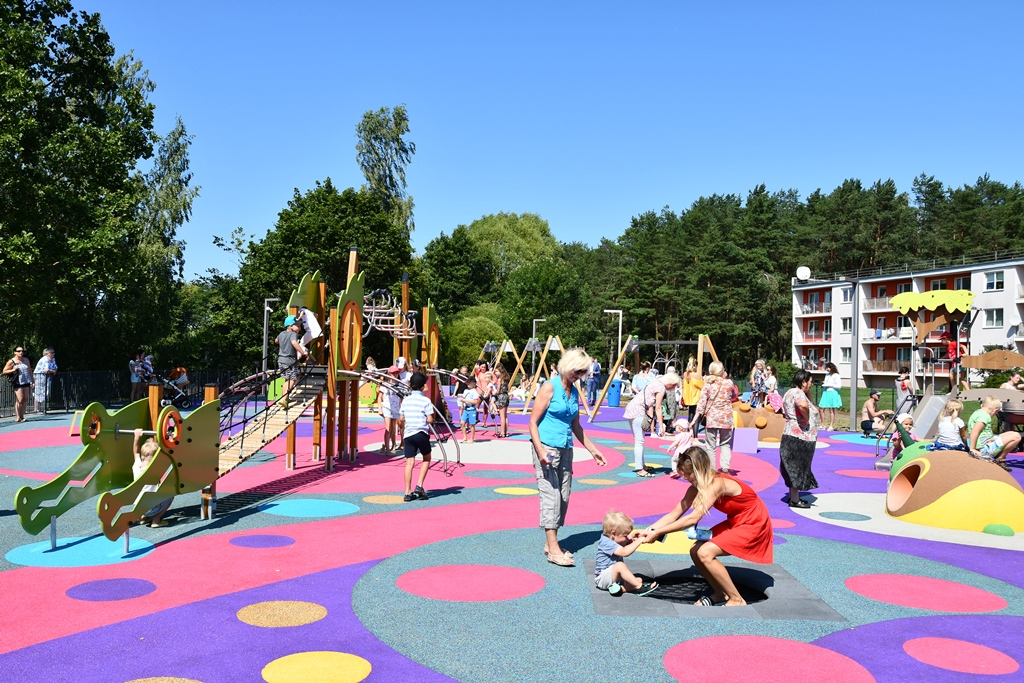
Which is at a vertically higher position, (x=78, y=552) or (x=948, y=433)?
(x=948, y=433)

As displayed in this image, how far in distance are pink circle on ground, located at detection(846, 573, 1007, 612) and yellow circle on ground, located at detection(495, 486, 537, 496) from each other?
16.6ft

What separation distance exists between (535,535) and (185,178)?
4116cm

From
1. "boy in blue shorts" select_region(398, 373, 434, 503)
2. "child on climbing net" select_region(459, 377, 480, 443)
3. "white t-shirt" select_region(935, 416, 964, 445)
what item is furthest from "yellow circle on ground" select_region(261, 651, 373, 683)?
"child on climbing net" select_region(459, 377, 480, 443)

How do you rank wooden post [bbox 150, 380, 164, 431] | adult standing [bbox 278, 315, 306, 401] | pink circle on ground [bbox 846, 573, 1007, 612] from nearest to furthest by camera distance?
pink circle on ground [bbox 846, 573, 1007, 612] < wooden post [bbox 150, 380, 164, 431] < adult standing [bbox 278, 315, 306, 401]

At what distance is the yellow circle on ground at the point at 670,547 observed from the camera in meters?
7.91

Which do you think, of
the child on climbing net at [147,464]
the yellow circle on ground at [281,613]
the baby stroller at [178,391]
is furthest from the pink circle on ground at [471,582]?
the baby stroller at [178,391]

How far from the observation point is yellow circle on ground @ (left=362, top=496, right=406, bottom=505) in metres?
10.4

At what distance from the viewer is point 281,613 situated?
5762 millimetres

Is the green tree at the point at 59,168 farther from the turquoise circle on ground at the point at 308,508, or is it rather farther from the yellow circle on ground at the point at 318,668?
the yellow circle on ground at the point at 318,668

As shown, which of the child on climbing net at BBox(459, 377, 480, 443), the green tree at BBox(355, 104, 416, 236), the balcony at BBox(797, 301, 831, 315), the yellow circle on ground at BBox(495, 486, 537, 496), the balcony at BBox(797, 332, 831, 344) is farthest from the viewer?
the balcony at BBox(797, 332, 831, 344)

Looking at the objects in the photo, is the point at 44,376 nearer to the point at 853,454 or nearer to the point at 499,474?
the point at 499,474

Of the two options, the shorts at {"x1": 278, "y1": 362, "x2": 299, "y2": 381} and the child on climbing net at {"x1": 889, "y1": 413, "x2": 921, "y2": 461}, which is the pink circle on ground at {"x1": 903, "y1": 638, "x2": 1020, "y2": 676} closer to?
the child on climbing net at {"x1": 889, "y1": 413, "x2": 921, "y2": 461}

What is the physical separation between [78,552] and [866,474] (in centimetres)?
1234

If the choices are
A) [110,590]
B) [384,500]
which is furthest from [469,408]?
[110,590]
